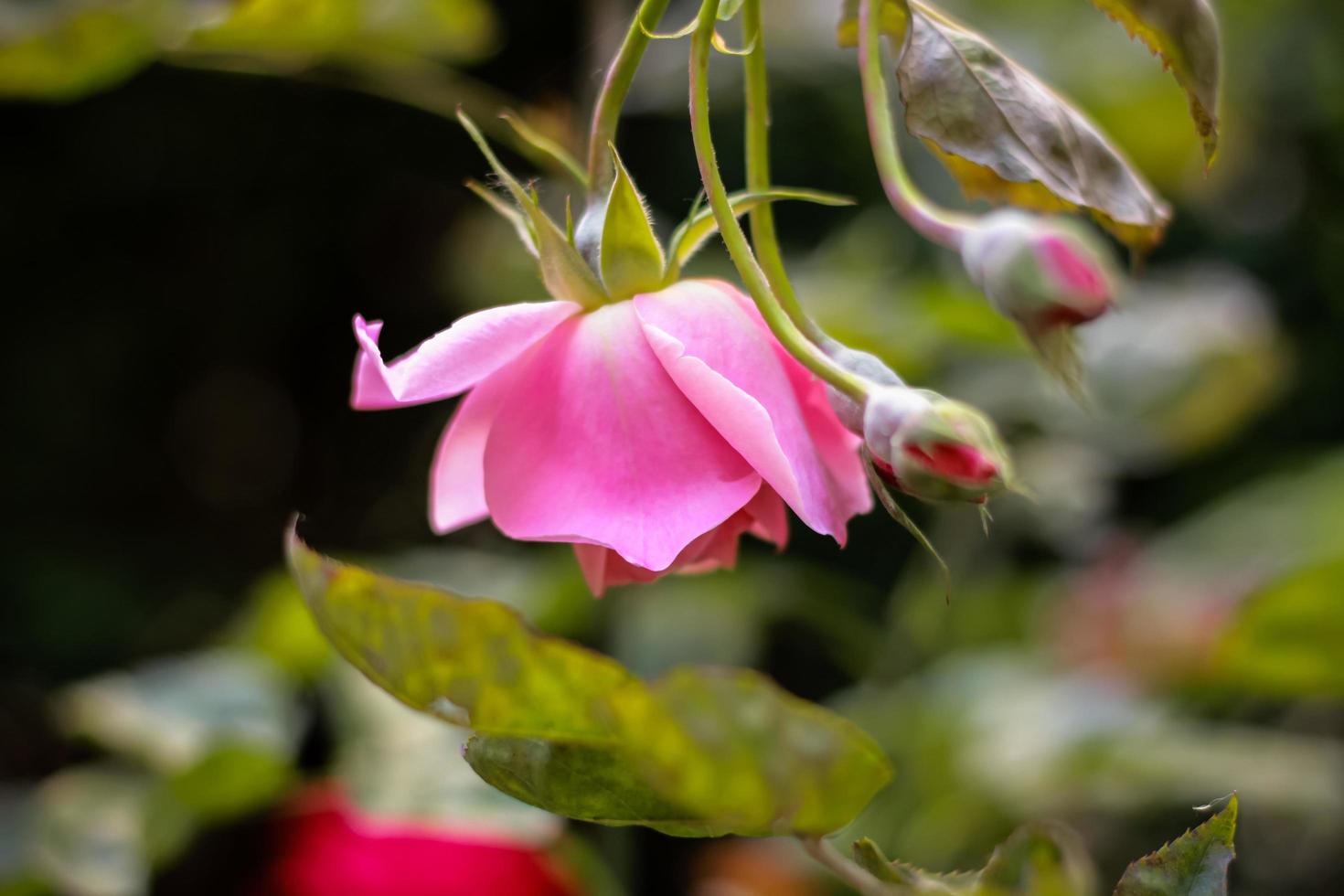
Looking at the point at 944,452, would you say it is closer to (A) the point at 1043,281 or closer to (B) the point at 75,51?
(A) the point at 1043,281

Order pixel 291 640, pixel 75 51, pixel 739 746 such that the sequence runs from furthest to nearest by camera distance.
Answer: pixel 291 640 → pixel 75 51 → pixel 739 746

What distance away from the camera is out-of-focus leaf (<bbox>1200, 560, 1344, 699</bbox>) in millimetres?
578

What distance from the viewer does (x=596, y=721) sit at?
0.58ft

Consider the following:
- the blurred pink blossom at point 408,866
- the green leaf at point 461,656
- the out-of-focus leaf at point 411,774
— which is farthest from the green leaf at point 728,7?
the blurred pink blossom at point 408,866

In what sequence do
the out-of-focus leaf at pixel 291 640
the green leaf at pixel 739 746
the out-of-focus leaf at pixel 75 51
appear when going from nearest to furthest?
the green leaf at pixel 739 746
the out-of-focus leaf at pixel 75 51
the out-of-focus leaf at pixel 291 640

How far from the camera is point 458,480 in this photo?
0.81ft

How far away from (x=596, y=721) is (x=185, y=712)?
0.47m

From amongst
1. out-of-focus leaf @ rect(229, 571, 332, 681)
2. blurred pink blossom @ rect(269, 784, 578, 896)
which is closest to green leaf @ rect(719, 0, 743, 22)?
blurred pink blossom @ rect(269, 784, 578, 896)

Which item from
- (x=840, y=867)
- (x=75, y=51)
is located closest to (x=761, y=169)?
(x=840, y=867)

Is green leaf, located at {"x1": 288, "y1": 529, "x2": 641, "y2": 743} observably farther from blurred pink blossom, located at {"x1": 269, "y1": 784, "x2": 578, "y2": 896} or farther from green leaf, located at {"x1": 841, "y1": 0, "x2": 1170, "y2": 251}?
blurred pink blossom, located at {"x1": 269, "y1": 784, "x2": 578, "y2": 896}

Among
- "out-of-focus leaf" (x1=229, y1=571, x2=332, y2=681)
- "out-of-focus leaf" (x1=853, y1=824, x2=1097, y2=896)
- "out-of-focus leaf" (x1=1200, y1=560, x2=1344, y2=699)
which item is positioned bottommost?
"out-of-focus leaf" (x1=229, y1=571, x2=332, y2=681)

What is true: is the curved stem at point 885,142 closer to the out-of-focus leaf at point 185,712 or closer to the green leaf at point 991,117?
the green leaf at point 991,117

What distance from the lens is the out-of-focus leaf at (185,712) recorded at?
560 millimetres

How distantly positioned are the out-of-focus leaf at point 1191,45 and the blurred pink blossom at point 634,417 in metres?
0.08
